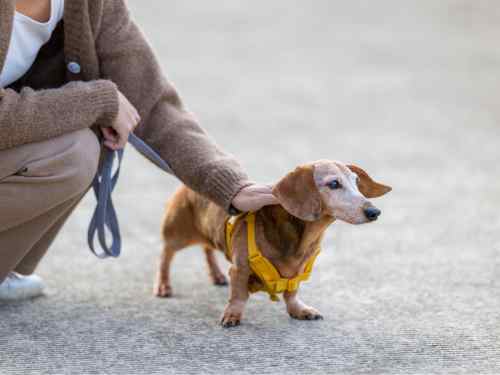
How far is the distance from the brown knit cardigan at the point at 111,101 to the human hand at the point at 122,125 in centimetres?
2

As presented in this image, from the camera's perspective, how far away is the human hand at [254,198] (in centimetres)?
204

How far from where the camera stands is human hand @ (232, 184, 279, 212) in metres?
2.04

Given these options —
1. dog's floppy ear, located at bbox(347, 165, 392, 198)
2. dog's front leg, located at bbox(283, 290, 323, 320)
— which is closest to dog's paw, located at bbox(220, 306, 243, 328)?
dog's front leg, located at bbox(283, 290, 323, 320)

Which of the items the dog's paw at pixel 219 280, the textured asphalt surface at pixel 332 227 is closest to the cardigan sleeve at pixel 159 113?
the textured asphalt surface at pixel 332 227

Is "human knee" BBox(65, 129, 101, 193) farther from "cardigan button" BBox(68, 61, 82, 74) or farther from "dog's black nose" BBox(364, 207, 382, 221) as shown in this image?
"dog's black nose" BBox(364, 207, 382, 221)

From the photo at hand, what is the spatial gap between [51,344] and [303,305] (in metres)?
0.68

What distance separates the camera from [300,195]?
6.47 feet

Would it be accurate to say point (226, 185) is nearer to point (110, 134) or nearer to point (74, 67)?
point (110, 134)

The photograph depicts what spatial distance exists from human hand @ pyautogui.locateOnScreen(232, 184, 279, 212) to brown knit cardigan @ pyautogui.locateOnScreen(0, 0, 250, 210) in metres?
0.02

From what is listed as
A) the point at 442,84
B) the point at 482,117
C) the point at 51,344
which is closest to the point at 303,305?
the point at 51,344

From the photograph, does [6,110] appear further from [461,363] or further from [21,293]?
[461,363]

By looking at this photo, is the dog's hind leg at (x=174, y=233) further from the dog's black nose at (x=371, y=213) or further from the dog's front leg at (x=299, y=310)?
the dog's black nose at (x=371, y=213)

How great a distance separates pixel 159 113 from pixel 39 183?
15.6 inches

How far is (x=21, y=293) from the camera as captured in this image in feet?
7.71
